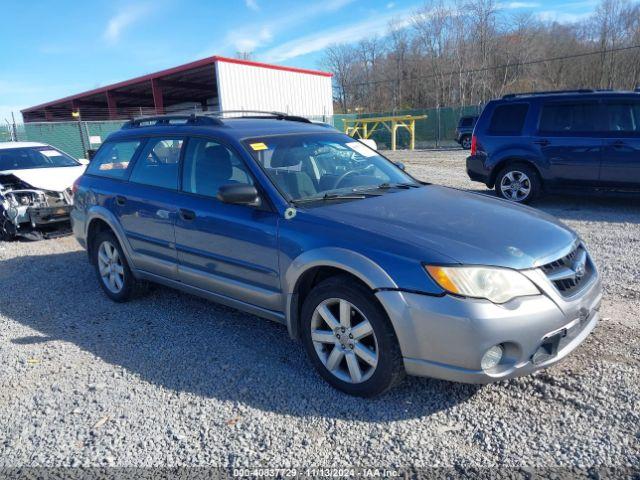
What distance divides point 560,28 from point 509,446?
5028cm

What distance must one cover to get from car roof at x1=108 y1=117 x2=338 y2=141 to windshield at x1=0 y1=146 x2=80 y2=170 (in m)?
5.30

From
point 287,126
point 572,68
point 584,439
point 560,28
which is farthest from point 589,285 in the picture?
point 560,28

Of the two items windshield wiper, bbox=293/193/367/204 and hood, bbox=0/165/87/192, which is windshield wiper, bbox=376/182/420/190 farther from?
hood, bbox=0/165/87/192

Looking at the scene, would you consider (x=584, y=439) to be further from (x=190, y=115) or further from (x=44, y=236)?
(x=44, y=236)

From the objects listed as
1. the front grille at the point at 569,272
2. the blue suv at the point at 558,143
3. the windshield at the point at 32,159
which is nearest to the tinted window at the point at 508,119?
the blue suv at the point at 558,143

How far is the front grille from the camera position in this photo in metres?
2.89

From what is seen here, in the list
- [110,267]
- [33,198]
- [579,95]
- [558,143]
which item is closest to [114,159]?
[110,267]

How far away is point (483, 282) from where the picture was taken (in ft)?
8.81

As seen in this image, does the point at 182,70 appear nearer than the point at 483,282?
No

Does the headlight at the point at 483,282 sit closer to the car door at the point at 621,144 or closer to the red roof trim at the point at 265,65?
the car door at the point at 621,144

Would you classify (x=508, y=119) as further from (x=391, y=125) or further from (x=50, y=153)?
(x=391, y=125)

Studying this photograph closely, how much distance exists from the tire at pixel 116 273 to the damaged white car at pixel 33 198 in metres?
3.45

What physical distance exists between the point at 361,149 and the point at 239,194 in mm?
1538

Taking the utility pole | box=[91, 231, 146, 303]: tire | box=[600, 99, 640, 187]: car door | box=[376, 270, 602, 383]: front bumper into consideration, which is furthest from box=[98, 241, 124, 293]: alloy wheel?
the utility pole
